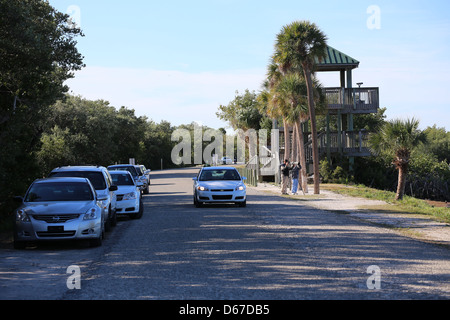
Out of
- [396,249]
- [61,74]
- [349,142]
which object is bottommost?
[396,249]

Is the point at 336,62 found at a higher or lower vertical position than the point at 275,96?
higher

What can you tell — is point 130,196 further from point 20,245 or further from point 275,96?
point 275,96

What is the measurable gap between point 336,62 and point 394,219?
78.8 ft

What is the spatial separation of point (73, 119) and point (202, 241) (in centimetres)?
4364

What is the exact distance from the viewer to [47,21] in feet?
75.7

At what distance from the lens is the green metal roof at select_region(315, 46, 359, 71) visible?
4050 cm

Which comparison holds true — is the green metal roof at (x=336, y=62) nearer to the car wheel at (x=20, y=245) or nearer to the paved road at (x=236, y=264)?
the paved road at (x=236, y=264)

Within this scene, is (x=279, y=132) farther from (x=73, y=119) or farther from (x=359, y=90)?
(x=73, y=119)

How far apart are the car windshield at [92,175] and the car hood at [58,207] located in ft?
10.5

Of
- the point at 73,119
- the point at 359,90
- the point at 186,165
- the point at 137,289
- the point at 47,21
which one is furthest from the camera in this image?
the point at 186,165

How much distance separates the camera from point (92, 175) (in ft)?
54.0

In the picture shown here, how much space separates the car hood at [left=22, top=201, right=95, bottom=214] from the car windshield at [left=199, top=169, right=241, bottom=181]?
10776 millimetres

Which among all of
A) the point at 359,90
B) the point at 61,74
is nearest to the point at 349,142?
the point at 359,90

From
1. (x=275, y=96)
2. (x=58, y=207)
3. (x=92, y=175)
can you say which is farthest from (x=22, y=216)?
(x=275, y=96)
